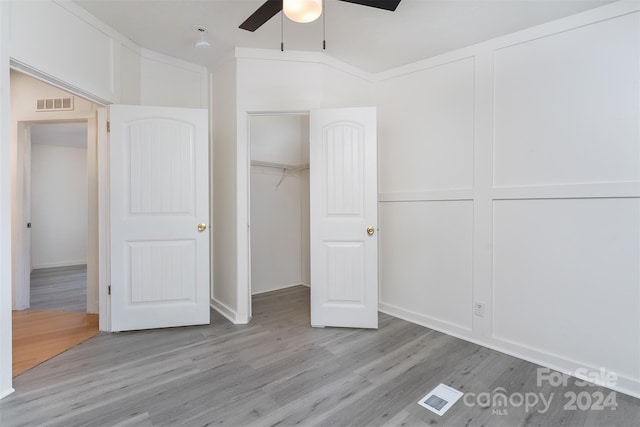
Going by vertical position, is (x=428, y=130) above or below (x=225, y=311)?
above

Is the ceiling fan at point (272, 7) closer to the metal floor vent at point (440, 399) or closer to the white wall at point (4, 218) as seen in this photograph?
the white wall at point (4, 218)

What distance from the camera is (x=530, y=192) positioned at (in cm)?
227

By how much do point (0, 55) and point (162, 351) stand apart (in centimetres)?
217

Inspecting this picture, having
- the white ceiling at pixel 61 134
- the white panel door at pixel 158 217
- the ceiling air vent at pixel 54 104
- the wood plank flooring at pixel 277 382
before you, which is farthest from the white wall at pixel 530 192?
the white ceiling at pixel 61 134

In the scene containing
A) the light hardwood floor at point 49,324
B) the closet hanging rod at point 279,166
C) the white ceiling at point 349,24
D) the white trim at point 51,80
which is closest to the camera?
the white trim at point 51,80

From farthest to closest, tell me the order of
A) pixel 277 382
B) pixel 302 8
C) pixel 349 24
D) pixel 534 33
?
pixel 349 24 < pixel 534 33 < pixel 277 382 < pixel 302 8

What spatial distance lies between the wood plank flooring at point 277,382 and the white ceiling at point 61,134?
4.02 metres

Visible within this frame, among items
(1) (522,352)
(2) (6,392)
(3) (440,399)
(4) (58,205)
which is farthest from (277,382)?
(4) (58,205)

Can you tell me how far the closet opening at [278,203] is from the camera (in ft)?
12.8

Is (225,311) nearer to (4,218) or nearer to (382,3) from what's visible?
(4,218)

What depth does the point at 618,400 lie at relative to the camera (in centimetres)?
182

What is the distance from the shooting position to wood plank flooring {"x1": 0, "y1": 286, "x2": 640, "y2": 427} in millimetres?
1620

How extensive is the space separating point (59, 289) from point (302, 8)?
15.9 ft

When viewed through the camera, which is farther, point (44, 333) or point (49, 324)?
point (49, 324)
